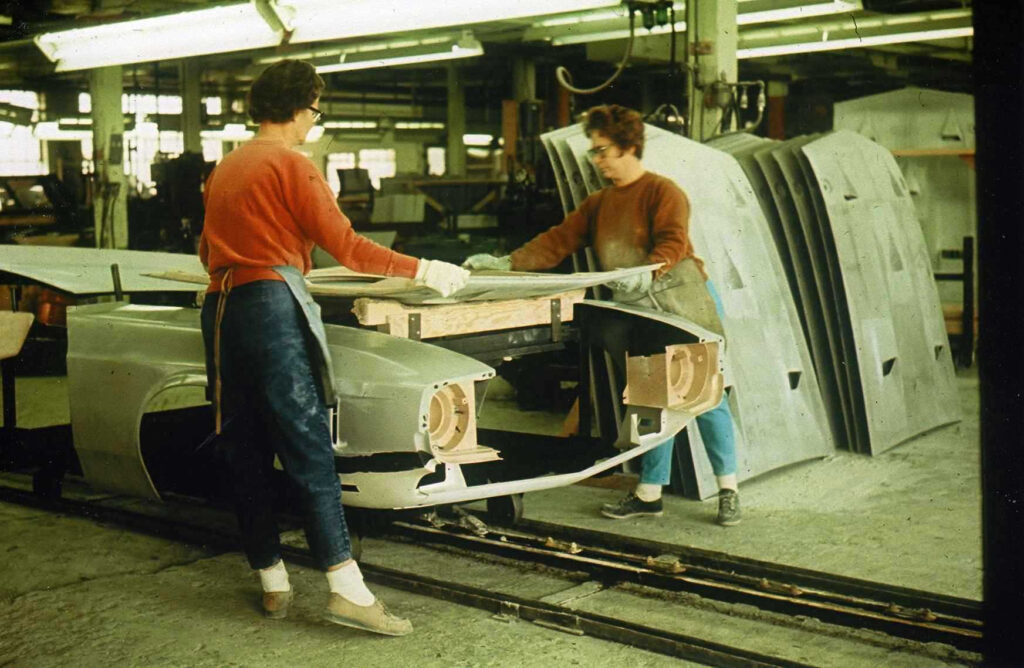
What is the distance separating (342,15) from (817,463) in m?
4.58

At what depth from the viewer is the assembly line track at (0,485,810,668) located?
3.48 metres

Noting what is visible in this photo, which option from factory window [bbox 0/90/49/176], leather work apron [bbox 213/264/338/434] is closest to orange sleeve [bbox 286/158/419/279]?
leather work apron [bbox 213/264/338/434]

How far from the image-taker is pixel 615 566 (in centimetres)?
436

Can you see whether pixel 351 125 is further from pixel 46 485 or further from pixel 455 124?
pixel 46 485

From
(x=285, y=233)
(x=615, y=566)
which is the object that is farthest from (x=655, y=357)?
(x=285, y=233)

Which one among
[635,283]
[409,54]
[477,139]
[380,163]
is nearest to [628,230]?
[635,283]

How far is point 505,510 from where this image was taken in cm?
502

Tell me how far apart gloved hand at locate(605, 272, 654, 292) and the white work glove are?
50.3 inches

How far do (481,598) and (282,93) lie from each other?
6.08ft

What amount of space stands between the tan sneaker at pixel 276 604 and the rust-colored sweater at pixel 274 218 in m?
1.09

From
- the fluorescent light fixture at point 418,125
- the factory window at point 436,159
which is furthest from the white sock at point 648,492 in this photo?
the factory window at point 436,159

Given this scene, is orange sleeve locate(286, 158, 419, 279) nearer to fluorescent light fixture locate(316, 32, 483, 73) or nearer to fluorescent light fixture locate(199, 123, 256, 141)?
fluorescent light fixture locate(316, 32, 483, 73)

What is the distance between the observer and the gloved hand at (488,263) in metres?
5.25

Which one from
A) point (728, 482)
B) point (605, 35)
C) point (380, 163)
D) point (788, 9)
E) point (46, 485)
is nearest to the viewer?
point (728, 482)
